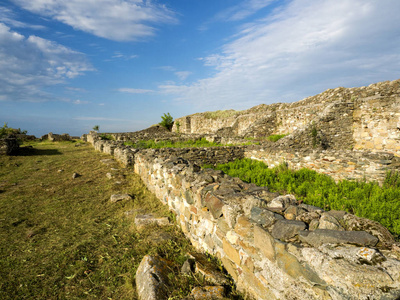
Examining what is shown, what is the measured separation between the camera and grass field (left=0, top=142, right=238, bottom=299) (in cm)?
287

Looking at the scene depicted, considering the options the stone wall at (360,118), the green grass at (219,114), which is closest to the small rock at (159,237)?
the stone wall at (360,118)

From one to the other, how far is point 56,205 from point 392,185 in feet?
30.1

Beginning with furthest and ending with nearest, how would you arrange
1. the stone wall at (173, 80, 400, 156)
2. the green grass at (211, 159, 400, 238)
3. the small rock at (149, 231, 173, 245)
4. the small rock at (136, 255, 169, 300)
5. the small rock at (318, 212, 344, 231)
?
the stone wall at (173, 80, 400, 156), the small rock at (149, 231, 173, 245), the green grass at (211, 159, 400, 238), the small rock at (136, 255, 169, 300), the small rock at (318, 212, 344, 231)

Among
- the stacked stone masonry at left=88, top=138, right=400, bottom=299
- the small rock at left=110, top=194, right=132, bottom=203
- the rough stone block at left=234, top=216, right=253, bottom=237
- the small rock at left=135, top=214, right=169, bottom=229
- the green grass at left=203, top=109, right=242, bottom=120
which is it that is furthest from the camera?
the green grass at left=203, top=109, right=242, bottom=120

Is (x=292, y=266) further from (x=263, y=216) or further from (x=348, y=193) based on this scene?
(x=348, y=193)

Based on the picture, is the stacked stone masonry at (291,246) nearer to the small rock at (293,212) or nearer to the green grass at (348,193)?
the small rock at (293,212)

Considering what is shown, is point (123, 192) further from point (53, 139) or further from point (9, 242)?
point (53, 139)

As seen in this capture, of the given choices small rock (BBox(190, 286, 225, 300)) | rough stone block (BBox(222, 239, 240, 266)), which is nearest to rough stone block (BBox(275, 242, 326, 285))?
rough stone block (BBox(222, 239, 240, 266))

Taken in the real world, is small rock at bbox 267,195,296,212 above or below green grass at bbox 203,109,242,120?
below

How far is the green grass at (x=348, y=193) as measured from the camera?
3479mm

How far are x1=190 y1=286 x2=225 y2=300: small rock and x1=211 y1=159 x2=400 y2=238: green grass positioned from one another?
2.68 meters

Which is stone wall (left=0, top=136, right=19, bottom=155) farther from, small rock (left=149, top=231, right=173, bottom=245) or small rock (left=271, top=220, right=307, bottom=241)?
small rock (left=271, top=220, right=307, bottom=241)

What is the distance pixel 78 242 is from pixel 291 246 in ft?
13.0

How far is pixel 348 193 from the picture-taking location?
15.7ft
